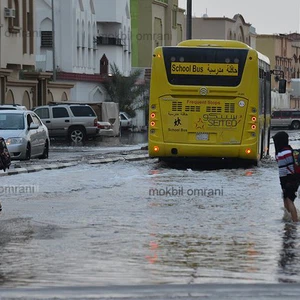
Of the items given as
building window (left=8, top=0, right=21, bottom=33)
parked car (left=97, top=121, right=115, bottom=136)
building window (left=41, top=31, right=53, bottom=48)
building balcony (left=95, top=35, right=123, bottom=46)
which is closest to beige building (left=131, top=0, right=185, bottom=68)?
building balcony (left=95, top=35, right=123, bottom=46)

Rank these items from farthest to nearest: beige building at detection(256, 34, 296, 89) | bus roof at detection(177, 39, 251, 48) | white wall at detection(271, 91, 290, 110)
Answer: beige building at detection(256, 34, 296, 89) < white wall at detection(271, 91, 290, 110) < bus roof at detection(177, 39, 251, 48)

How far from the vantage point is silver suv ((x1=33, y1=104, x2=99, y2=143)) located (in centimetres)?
5053

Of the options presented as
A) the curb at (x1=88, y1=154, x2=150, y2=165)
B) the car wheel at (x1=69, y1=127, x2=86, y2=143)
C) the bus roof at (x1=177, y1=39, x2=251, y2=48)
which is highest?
the bus roof at (x1=177, y1=39, x2=251, y2=48)

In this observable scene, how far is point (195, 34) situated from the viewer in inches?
4899

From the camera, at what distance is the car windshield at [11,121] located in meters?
31.1

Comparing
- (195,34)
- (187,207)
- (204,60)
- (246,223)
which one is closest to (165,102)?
Result: (204,60)

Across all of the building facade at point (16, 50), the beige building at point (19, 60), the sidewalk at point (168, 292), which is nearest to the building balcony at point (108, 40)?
the beige building at point (19, 60)

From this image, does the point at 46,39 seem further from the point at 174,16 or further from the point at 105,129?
the point at 174,16

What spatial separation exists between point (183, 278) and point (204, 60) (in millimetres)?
16451

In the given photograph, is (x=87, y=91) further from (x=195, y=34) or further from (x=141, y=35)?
(x=195, y=34)

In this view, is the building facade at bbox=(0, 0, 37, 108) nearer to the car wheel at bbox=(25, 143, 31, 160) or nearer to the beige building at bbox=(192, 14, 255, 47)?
the car wheel at bbox=(25, 143, 31, 160)

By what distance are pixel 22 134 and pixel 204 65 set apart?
250 inches

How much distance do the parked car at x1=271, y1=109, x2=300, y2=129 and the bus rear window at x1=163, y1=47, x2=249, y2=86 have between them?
2442 inches

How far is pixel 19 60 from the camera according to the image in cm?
6088
